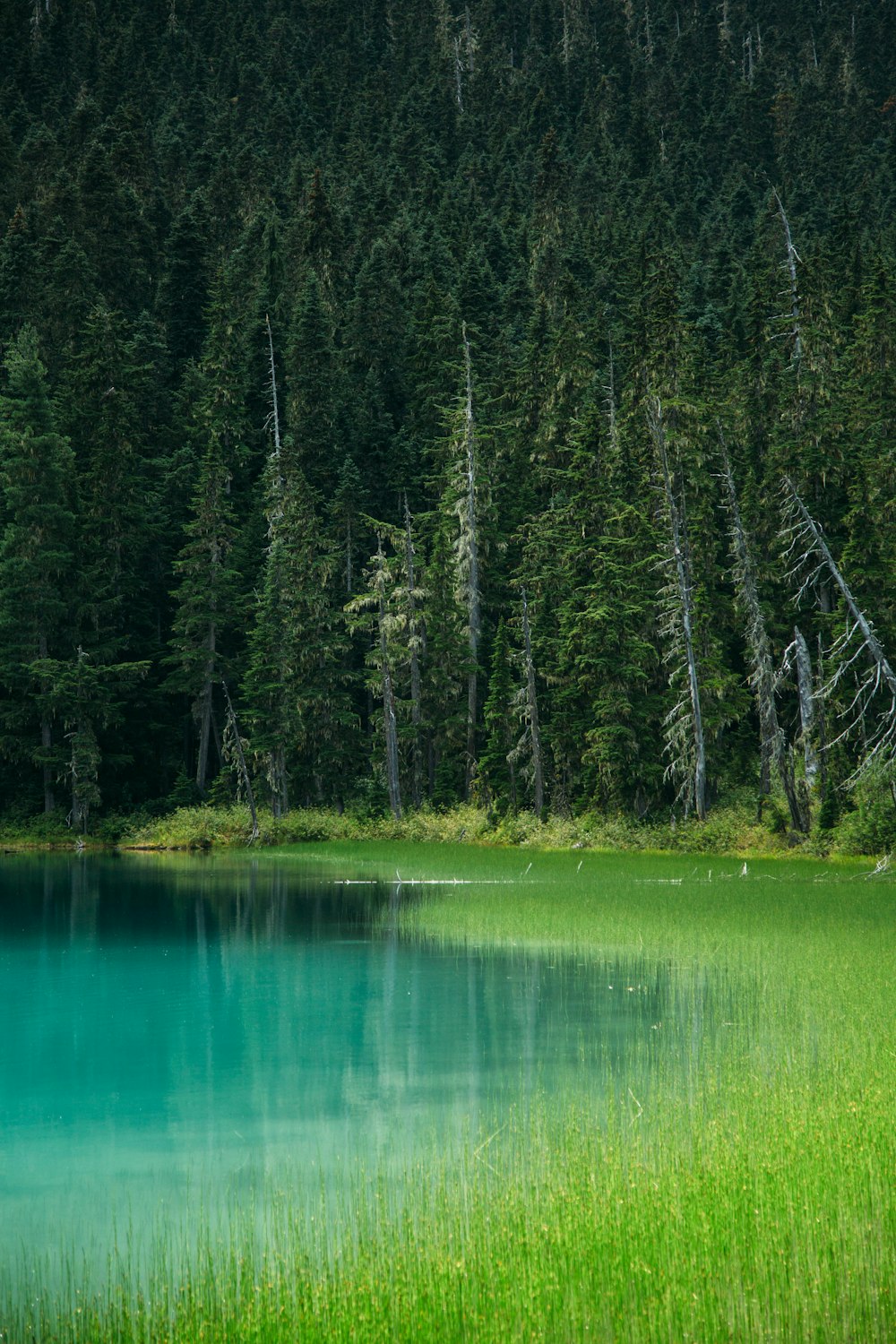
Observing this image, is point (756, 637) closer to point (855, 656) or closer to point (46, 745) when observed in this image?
point (855, 656)

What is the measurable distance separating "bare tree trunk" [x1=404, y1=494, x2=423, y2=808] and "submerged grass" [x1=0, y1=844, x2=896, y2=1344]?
42362mm

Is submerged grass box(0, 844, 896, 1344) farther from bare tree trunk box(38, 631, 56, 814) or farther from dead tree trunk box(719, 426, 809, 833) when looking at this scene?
bare tree trunk box(38, 631, 56, 814)

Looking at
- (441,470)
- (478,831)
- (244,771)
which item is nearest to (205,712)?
(244,771)

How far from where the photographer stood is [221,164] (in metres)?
88.2

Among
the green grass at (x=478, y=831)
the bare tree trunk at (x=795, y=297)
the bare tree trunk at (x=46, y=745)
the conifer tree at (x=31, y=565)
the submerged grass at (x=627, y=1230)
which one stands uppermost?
the bare tree trunk at (x=795, y=297)

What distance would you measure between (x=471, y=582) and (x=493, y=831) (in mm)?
13487

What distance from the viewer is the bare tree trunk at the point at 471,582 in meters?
58.4

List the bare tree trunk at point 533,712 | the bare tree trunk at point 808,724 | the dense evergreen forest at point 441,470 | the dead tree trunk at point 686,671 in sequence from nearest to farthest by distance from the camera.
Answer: the bare tree trunk at point 808,724
the dead tree trunk at point 686,671
the dense evergreen forest at point 441,470
the bare tree trunk at point 533,712

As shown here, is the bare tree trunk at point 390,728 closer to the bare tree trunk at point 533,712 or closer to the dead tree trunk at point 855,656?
the bare tree trunk at point 533,712

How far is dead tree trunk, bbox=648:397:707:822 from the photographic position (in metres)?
43.8

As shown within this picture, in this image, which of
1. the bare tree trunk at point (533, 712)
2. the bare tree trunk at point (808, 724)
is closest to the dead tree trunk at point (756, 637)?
the bare tree trunk at point (808, 724)

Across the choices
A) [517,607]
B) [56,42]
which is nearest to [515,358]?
[517,607]

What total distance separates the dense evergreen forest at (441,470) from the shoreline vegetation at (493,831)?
3.72 ft

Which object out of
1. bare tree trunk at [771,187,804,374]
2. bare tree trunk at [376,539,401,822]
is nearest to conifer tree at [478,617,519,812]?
bare tree trunk at [376,539,401,822]
